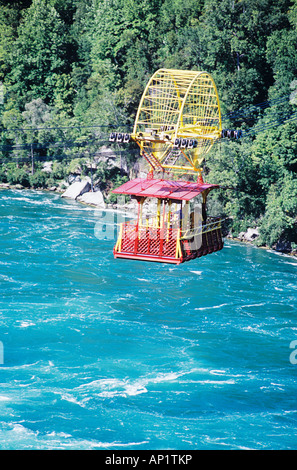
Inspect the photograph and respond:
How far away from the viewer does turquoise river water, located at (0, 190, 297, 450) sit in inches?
1314

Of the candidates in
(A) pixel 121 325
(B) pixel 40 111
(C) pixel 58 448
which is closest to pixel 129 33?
(B) pixel 40 111

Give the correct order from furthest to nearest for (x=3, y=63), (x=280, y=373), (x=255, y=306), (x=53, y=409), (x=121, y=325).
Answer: (x=3, y=63), (x=255, y=306), (x=121, y=325), (x=280, y=373), (x=53, y=409)

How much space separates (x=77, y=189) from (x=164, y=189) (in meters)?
51.1

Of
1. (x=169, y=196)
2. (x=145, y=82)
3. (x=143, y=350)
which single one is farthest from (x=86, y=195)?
(x=169, y=196)

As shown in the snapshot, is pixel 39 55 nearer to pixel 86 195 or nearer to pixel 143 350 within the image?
pixel 86 195

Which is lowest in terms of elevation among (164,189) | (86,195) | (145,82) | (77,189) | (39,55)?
(86,195)

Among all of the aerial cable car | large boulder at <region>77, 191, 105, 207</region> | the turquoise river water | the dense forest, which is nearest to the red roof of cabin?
the aerial cable car

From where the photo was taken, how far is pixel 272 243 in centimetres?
6291

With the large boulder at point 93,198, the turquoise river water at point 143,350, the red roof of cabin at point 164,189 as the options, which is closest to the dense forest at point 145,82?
the large boulder at point 93,198

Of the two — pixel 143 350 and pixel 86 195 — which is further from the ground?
pixel 86 195

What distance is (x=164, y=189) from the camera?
35.0 meters

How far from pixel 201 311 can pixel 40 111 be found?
5665cm

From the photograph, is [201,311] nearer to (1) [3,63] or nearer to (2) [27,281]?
(2) [27,281]

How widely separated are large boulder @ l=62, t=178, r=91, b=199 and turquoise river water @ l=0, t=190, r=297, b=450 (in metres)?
23.5
